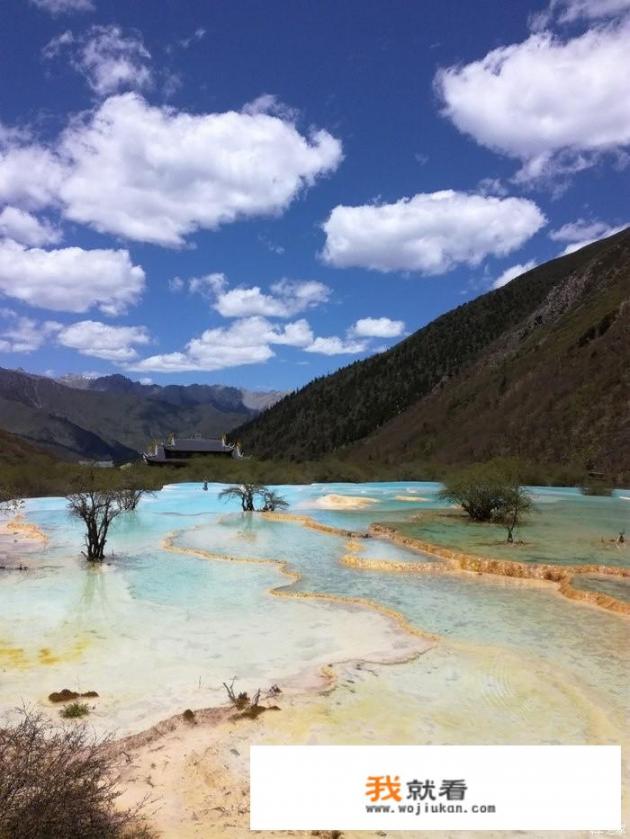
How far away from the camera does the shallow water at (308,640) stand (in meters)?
8.52

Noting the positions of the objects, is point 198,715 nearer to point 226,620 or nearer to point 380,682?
point 380,682

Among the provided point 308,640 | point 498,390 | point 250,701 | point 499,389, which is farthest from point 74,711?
point 499,389

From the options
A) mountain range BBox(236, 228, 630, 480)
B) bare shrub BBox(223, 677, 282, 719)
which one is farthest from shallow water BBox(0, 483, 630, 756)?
mountain range BBox(236, 228, 630, 480)

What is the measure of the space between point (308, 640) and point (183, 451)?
232 ft

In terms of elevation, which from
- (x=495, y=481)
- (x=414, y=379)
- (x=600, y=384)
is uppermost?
(x=414, y=379)

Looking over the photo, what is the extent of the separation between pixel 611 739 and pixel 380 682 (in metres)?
3.40

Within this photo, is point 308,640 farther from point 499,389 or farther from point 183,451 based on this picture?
point 499,389

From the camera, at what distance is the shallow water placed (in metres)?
8.52

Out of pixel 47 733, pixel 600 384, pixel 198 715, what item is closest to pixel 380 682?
pixel 198 715

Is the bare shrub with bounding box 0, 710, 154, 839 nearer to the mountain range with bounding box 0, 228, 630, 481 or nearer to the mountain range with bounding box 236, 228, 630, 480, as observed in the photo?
the mountain range with bounding box 0, 228, 630, 481

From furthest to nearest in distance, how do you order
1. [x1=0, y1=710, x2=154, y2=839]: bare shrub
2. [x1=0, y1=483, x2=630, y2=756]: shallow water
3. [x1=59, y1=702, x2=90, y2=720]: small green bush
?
[x1=0, y1=483, x2=630, y2=756]: shallow water → [x1=59, y1=702, x2=90, y2=720]: small green bush → [x1=0, y1=710, x2=154, y2=839]: bare shrub

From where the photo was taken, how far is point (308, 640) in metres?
11.9

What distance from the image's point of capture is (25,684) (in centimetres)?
919

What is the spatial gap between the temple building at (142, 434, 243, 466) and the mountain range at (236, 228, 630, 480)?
24681mm
